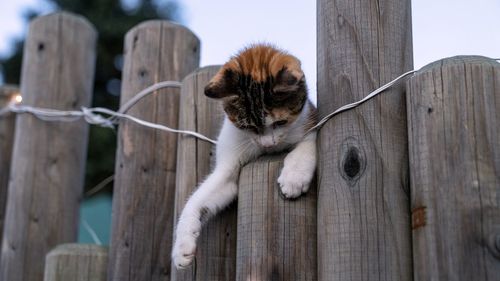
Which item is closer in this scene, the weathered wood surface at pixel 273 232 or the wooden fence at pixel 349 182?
the wooden fence at pixel 349 182

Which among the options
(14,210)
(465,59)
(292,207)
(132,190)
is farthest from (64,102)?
(465,59)

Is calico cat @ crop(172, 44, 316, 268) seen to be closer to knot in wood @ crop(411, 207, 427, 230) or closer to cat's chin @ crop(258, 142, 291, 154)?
cat's chin @ crop(258, 142, 291, 154)

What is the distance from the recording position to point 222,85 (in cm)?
288

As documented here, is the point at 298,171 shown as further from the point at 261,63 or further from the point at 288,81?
the point at 261,63

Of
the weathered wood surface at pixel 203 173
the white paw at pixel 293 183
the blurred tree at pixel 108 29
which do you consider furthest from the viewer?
the blurred tree at pixel 108 29

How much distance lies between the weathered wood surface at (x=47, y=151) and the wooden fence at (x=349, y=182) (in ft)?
1.98

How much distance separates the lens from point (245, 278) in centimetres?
238

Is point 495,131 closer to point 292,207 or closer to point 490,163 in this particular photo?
point 490,163

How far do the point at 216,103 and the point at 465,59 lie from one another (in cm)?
144

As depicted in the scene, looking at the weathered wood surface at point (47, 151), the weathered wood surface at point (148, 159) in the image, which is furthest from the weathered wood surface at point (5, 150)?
the weathered wood surface at point (148, 159)

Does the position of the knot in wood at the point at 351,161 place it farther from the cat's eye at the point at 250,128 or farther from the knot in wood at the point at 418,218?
the cat's eye at the point at 250,128

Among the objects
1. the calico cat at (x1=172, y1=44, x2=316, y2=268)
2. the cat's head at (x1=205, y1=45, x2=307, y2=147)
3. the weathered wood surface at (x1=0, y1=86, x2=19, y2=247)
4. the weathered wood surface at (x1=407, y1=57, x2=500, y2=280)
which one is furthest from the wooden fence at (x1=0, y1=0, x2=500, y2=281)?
the weathered wood surface at (x1=0, y1=86, x2=19, y2=247)

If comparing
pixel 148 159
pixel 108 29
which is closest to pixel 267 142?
pixel 148 159

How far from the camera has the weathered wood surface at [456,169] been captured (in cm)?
199
